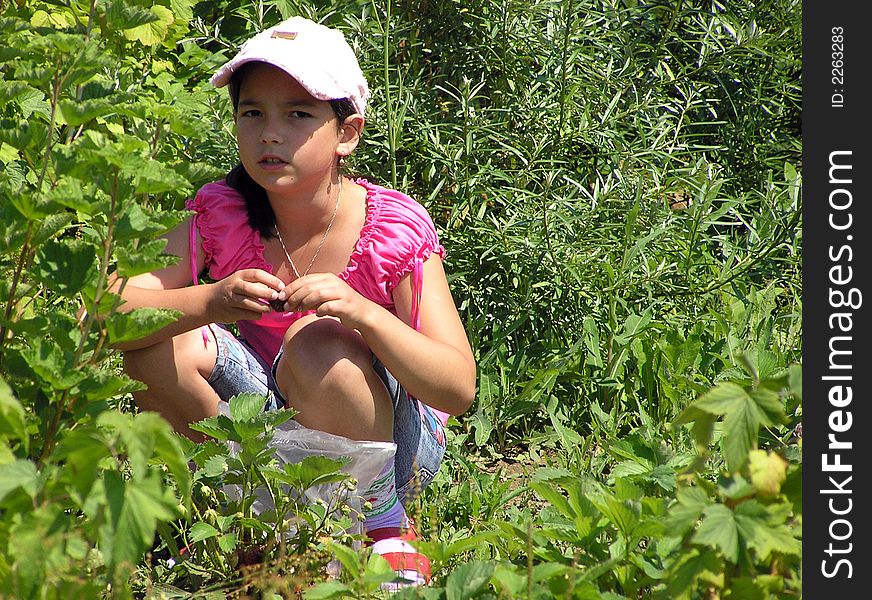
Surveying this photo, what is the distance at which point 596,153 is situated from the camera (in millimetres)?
3395

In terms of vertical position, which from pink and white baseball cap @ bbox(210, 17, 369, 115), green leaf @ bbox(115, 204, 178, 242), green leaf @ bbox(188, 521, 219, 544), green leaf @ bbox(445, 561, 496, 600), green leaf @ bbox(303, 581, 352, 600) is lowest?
green leaf @ bbox(188, 521, 219, 544)

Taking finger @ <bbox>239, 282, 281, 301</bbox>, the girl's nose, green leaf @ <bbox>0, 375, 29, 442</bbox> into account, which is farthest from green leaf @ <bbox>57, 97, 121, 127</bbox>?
the girl's nose

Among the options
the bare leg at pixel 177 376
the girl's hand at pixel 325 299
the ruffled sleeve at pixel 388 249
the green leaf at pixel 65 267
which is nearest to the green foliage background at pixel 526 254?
the green leaf at pixel 65 267

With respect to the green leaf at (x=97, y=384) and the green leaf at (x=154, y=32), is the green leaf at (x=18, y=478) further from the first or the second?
the green leaf at (x=154, y=32)

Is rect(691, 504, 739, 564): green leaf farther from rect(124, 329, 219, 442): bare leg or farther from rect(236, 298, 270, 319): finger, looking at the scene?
rect(124, 329, 219, 442): bare leg

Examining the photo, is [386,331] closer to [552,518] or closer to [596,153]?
[552,518]

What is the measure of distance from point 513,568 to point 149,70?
2.46 meters

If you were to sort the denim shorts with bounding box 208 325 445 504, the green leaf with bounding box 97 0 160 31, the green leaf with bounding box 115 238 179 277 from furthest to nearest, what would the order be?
the denim shorts with bounding box 208 325 445 504, the green leaf with bounding box 97 0 160 31, the green leaf with bounding box 115 238 179 277

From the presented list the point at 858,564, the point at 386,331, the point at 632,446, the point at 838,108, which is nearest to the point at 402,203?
the point at 386,331

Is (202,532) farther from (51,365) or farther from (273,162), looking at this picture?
(273,162)

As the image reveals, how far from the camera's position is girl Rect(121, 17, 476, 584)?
227 cm

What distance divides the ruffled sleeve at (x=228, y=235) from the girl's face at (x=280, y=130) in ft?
0.56

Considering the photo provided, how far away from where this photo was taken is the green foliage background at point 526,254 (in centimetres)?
161

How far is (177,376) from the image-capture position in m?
2.40
